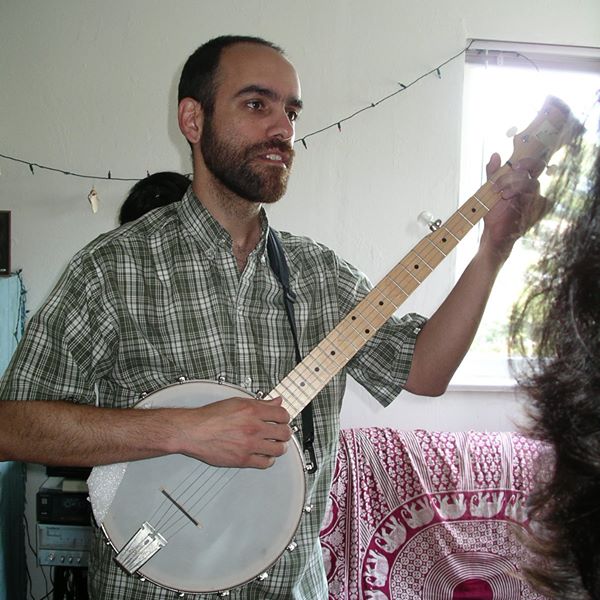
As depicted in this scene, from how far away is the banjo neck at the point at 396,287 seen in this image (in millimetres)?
1183

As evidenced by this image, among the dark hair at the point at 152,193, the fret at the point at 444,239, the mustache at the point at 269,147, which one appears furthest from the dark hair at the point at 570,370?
the dark hair at the point at 152,193

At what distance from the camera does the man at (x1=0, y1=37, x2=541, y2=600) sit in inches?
43.3

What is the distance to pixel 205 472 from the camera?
117cm

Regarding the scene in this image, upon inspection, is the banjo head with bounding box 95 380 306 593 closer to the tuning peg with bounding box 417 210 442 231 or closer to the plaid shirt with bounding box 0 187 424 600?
the plaid shirt with bounding box 0 187 424 600

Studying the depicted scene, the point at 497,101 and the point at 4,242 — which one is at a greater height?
the point at 497,101

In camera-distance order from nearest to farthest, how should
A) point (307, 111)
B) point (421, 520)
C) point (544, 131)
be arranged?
point (544, 131) < point (421, 520) < point (307, 111)

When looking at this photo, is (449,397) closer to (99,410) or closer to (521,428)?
(99,410)

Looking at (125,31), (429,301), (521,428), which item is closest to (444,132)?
(429,301)

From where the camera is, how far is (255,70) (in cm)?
138

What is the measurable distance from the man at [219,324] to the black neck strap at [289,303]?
18 mm

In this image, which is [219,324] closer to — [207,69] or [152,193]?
[207,69]

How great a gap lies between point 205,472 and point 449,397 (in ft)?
7.16

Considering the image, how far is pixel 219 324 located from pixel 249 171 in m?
0.33

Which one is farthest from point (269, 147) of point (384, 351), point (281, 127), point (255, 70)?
point (384, 351)
